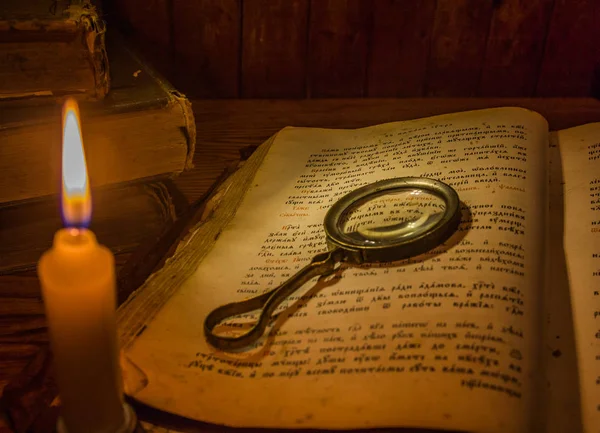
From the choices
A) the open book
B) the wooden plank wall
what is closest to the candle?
the open book

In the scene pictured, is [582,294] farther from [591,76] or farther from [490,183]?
[591,76]

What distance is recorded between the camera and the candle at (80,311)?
398 mm

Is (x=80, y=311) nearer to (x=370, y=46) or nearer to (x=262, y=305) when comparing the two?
(x=262, y=305)

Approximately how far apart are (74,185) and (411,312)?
1.10 ft

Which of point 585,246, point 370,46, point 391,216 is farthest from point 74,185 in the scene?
point 370,46

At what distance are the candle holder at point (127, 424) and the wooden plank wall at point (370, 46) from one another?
91cm

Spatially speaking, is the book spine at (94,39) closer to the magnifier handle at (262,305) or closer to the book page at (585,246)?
the magnifier handle at (262,305)

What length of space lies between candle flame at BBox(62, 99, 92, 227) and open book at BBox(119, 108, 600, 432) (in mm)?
206

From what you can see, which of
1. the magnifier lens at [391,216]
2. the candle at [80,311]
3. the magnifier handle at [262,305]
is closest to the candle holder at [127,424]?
the candle at [80,311]

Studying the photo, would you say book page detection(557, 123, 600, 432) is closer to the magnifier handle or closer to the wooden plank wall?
the magnifier handle

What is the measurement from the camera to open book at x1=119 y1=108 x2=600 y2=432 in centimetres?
52

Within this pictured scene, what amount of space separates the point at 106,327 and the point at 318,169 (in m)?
0.57

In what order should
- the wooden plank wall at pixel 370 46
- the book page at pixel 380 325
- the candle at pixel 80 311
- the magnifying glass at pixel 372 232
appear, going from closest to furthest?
1. the candle at pixel 80 311
2. the book page at pixel 380 325
3. the magnifying glass at pixel 372 232
4. the wooden plank wall at pixel 370 46

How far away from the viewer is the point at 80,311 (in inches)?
16.1
